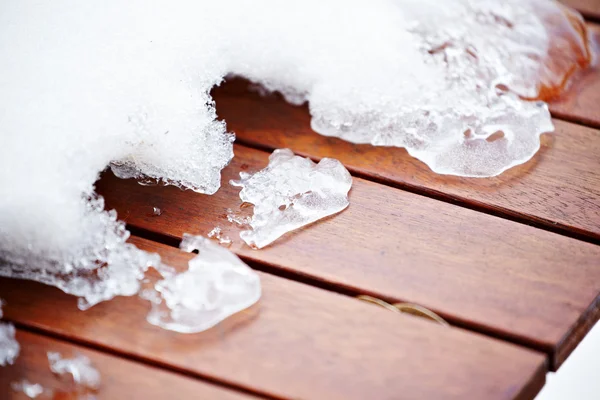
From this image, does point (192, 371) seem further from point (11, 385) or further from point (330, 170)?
Answer: point (330, 170)

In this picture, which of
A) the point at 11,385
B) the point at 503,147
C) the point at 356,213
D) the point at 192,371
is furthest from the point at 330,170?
the point at 11,385

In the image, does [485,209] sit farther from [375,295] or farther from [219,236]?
[219,236]

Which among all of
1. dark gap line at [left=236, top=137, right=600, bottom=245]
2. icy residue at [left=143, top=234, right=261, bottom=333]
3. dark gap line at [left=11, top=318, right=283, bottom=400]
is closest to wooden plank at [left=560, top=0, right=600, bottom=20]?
dark gap line at [left=236, top=137, right=600, bottom=245]

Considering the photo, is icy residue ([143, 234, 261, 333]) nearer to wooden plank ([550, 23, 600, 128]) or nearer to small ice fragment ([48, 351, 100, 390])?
small ice fragment ([48, 351, 100, 390])

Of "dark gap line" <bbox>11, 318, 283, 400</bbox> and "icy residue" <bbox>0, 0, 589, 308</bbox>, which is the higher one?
"icy residue" <bbox>0, 0, 589, 308</bbox>

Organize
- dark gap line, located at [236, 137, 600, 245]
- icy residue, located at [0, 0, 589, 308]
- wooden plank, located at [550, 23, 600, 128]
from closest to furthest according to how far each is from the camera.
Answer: icy residue, located at [0, 0, 589, 308]
dark gap line, located at [236, 137, 600, 245]
wooden plank, located at [550, 23, 600, 128]

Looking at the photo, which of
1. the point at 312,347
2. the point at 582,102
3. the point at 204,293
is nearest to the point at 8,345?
the point at 204,293

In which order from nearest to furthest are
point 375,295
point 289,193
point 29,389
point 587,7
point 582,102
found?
1. point 29,389
2. point 375,295
3. point 289,193
4. point 582,102
5. point 587,7
